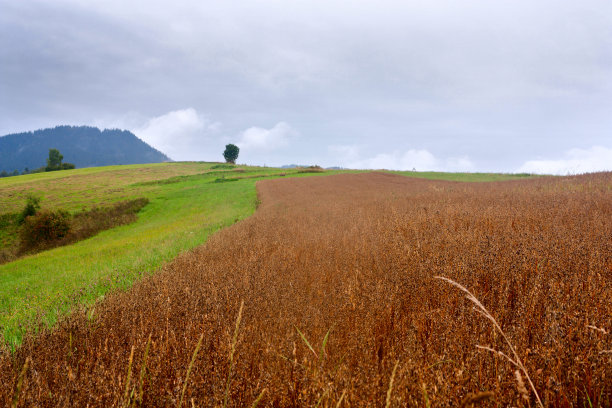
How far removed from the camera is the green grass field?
5.24m

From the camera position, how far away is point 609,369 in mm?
1618

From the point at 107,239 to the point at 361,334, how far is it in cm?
1893

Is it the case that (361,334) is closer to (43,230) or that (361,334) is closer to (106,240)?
(106,240)

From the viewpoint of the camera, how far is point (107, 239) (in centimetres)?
1670

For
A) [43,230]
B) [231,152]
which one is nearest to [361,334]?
[43,230]

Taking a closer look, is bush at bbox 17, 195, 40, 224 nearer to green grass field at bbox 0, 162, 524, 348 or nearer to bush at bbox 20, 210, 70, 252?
green grass field at bbox 0, 162, 524, 348

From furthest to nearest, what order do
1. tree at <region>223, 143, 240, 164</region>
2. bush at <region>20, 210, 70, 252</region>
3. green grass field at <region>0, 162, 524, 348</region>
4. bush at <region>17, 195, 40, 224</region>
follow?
1. tree at <region>223, 143, 240, 164</region>
2. bush at <region>17, 195, 40, 224</region>
3. bush at <region>20, 210, 70, 252</region>
4. green grass field at <region>0, 162, 524, 348</region>

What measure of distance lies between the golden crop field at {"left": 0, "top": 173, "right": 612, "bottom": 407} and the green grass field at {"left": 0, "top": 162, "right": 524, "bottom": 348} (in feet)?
5.46

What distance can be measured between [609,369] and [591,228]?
3967 mm

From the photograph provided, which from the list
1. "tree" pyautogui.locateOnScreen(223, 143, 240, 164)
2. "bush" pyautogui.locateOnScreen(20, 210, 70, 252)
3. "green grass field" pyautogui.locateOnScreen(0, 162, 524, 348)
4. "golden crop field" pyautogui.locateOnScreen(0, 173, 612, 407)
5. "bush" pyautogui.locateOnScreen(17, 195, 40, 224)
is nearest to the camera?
"golden crop field" pyautogui.locateOnScreen(0, 173, 612, 407)

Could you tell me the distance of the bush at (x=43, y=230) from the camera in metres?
21.2

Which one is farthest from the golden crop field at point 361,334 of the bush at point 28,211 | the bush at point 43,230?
the bush at point 28,211

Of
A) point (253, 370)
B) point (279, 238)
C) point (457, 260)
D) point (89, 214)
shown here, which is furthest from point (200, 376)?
point (89, 214)

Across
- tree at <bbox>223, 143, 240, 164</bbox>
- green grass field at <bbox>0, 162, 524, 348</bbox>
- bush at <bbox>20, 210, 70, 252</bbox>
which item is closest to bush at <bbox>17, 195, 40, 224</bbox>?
green grass field at <bbox>0, 162, 524, 348</bbox>
